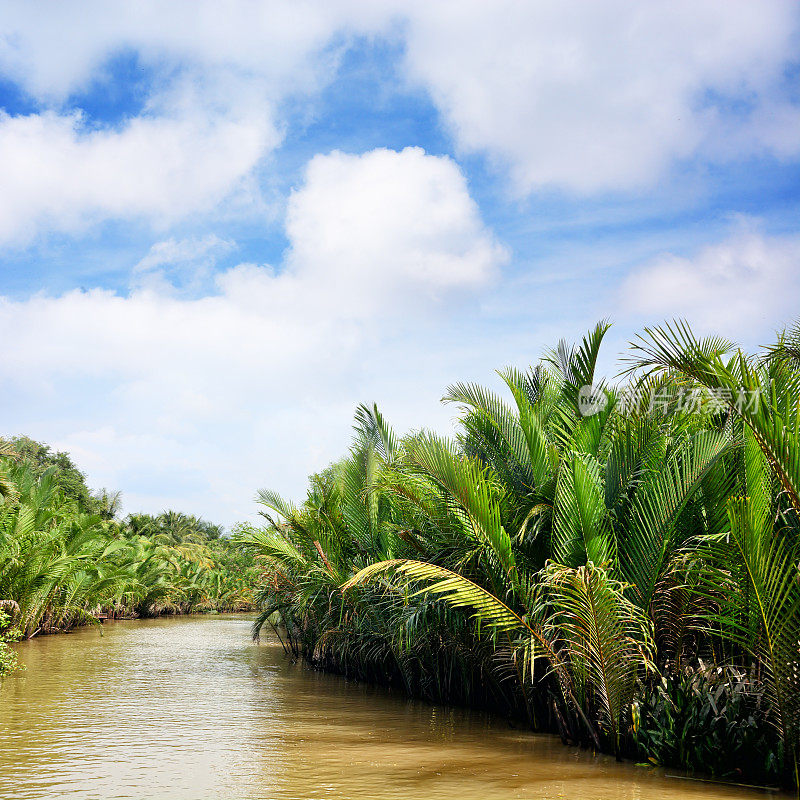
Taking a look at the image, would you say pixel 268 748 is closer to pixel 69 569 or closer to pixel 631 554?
pixel 631 554

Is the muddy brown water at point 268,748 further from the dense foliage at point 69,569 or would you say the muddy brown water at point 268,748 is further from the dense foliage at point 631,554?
the dense foliage at point 69,569

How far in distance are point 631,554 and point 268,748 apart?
4142 mm

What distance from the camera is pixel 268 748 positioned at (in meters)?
7.13

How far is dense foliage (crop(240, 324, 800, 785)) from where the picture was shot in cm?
520

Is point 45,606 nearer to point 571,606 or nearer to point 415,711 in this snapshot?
point 415,711

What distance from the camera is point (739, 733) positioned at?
18.4ft

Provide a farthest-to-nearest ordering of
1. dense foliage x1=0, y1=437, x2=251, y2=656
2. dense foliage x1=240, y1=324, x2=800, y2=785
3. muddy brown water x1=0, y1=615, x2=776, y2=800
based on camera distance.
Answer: dense foliage x1=0, y1=437, x2=251, y2=656 < muddy brown water x1=0, y1=615, x2=776, y2=800 < dense foliage x1=240, y1=324, x2=800, y2=785

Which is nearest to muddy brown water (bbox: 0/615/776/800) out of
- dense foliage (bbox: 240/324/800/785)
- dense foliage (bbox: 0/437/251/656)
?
dense foliage (bbox: 240/324/800/785)

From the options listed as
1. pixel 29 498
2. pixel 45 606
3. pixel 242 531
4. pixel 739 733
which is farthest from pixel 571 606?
pixel 45 606

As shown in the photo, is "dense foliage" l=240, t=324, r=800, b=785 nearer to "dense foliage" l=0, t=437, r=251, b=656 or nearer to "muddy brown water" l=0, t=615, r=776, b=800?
"muddy brown water" l=0, t=615, r=776, b=800

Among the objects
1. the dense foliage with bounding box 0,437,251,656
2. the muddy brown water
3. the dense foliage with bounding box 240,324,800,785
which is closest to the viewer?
the dense foliage with bounding box 240,324,800,785

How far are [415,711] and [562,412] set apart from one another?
4.80 m

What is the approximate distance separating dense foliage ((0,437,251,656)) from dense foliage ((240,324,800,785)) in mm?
7113

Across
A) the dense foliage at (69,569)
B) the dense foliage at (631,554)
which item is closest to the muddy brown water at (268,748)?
the dense foliage at (631,554)
